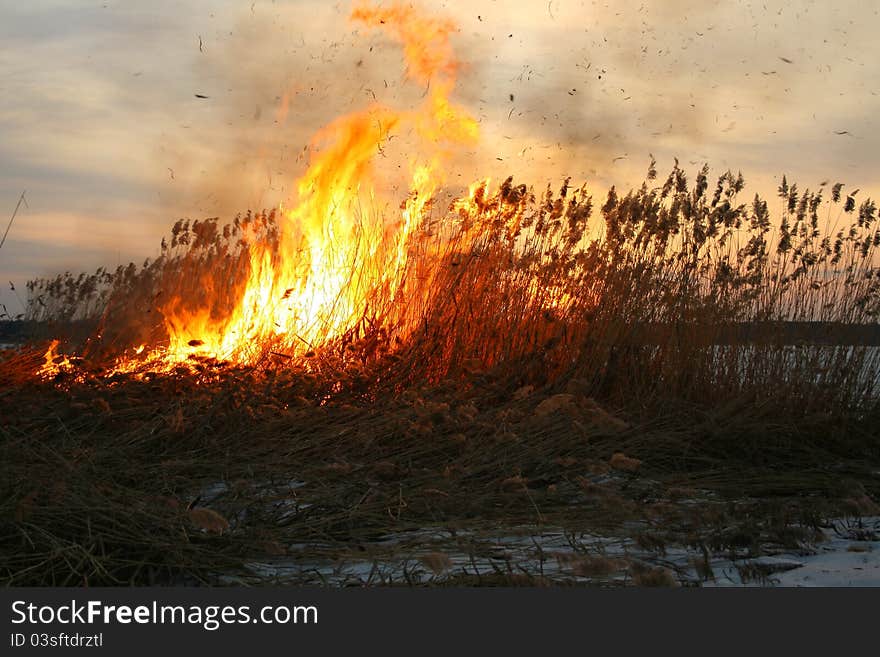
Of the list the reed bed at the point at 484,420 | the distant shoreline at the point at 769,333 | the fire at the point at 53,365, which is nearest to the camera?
the reed bed at the point at 484,420

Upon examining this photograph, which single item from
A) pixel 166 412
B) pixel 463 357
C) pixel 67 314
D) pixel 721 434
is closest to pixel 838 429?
pixel 721 434

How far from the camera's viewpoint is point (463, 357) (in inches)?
242

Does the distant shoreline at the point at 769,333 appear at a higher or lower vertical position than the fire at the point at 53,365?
higher

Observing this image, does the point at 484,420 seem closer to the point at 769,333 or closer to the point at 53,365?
the point at 769,333

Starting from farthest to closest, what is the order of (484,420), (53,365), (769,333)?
(53,365) → (769,333) → (484,420)

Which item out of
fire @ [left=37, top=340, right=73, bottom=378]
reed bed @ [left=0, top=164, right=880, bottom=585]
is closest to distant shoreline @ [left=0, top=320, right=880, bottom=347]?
reed bed @ [left=0, top=164, right=880, bottom=585]

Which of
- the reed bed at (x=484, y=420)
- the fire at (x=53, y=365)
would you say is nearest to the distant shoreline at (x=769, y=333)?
the reed bed at (x=484, y=420)

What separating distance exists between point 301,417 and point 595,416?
1601mm

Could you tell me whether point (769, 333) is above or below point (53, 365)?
above

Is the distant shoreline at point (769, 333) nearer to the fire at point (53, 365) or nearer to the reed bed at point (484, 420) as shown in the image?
the reed bed at point (484, 420)

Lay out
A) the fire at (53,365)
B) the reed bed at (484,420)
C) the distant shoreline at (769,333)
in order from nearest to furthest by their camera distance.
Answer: the reed bed at (484,420) → the distant shoreline at (769,333) → the fire at (53,365)

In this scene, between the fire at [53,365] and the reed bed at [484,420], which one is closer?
the reed bed at [484,420]

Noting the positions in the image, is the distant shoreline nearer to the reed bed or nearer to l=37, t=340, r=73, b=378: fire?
the reed bed

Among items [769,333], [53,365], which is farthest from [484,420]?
[53,365]
